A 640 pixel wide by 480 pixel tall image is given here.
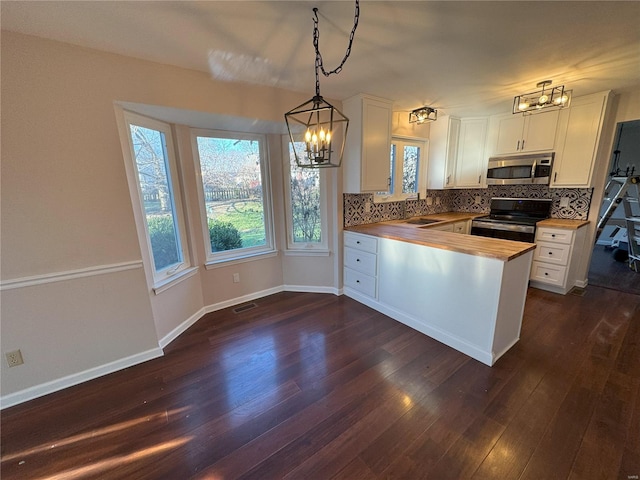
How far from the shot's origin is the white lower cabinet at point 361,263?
3.08m

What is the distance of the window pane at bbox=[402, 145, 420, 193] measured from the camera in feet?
13.1

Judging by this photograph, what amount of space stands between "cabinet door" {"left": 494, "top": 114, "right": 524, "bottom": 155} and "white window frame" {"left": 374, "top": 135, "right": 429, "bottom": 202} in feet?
3.24

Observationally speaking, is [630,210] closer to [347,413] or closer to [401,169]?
[401,169]

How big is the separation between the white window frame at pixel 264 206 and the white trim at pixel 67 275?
93 cm

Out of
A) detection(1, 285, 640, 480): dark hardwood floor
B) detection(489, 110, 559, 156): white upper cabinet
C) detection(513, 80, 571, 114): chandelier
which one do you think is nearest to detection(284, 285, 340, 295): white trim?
detection(1, 285, 640, 480): dark hardwood floor

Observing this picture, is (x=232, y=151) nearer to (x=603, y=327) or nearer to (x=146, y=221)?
(x=146, y=221)

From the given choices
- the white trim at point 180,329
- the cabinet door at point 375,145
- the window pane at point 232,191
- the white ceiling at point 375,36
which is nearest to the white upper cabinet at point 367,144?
the cabinet door at point 375,145

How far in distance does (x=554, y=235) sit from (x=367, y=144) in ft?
8.71

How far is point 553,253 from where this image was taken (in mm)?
3342

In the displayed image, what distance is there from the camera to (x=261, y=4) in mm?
1425

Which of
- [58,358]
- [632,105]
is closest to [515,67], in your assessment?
[632,105]

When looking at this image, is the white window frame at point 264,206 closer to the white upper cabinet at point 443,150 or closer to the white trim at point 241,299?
the white trim at point 241,299

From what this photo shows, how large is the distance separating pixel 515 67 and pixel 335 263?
2.67 metres

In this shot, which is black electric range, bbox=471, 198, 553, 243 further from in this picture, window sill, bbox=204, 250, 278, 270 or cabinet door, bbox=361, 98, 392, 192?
window sill, bbox=204, 250, 278, 270
